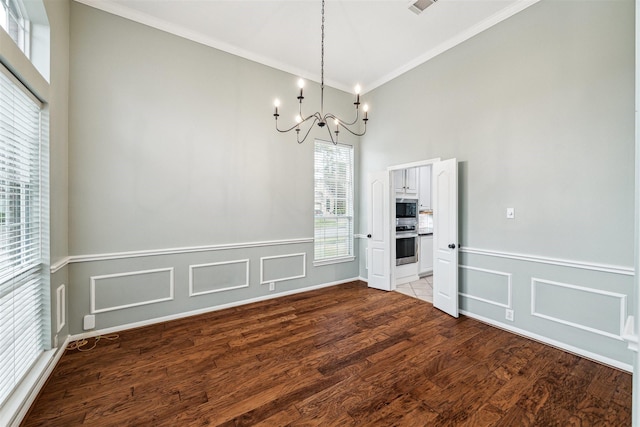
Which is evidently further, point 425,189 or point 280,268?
point 425,189

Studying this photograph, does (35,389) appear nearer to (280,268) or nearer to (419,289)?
(280,268)

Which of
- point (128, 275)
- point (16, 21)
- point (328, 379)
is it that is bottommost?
point (328, 379)

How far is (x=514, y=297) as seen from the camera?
294cm

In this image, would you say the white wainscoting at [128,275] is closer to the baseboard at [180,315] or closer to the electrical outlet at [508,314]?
the baseboard at [180,315]

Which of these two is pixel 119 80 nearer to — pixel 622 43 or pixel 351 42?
pixel 351 42

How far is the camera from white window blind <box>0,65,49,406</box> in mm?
1654

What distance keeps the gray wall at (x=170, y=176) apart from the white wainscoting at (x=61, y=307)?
5.6 inches

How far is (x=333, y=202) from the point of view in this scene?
15.4ft

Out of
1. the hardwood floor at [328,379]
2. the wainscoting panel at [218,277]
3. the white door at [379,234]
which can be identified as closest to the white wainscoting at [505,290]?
the hardwood floor at [328,379]

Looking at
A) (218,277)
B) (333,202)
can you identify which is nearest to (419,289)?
(333,202)

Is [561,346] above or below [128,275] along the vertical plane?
below

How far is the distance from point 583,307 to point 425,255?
297cm

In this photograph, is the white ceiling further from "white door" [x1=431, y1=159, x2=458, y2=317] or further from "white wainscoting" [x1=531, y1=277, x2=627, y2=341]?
"white wainscoting" [x1=531, y1=277, x2=627, y2=341]

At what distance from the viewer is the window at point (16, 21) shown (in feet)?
6.07
